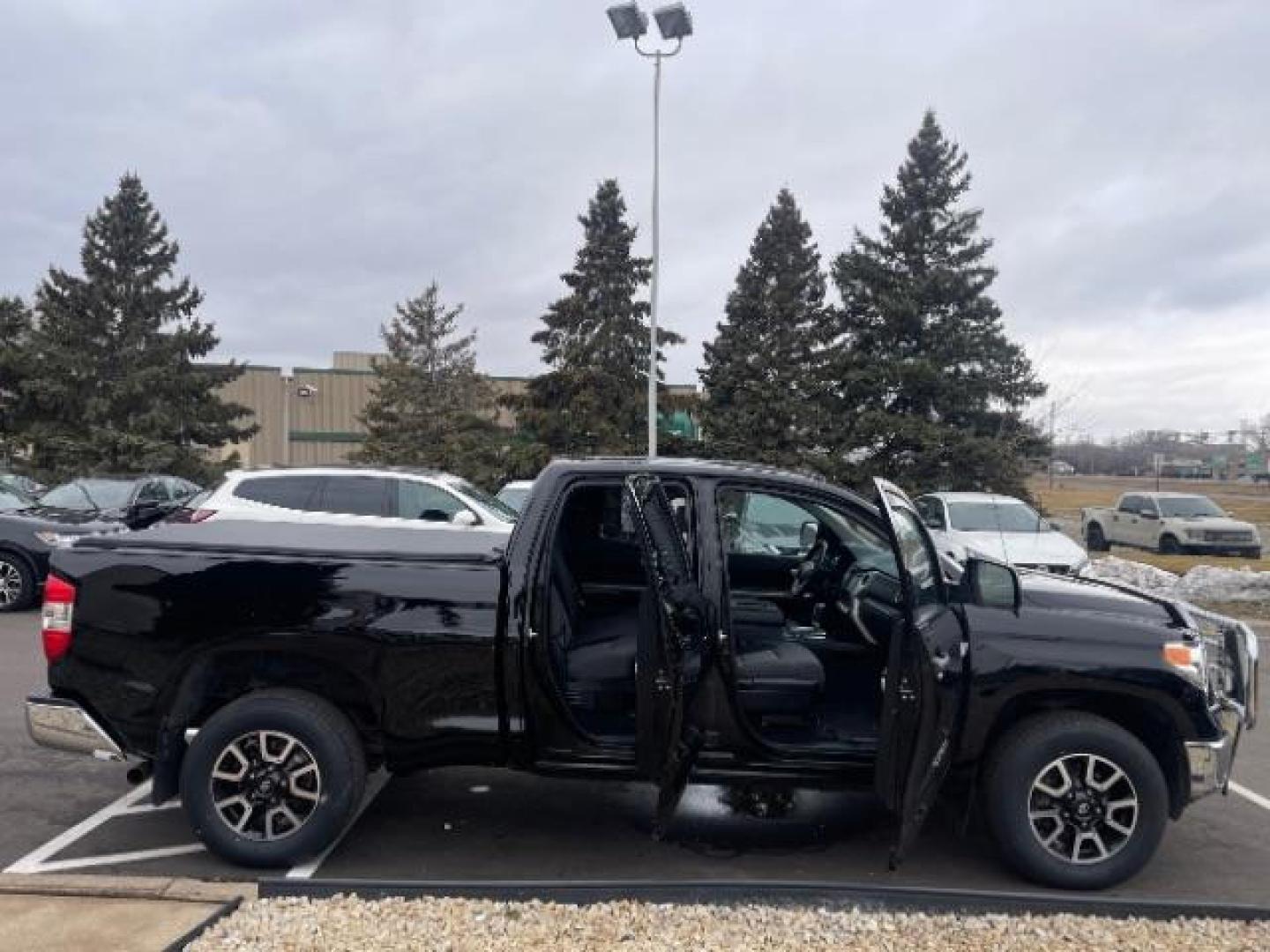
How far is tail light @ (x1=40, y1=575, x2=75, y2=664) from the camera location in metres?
4.39

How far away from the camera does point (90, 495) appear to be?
13.1 metres

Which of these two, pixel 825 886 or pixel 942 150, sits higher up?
pixel 942 150

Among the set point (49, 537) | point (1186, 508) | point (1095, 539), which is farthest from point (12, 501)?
point (1186, 508)

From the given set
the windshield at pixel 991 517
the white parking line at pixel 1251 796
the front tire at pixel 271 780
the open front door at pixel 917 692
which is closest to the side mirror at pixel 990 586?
the open front door at pixel 917 692

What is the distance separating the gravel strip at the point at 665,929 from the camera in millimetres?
3469

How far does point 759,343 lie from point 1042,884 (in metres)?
22.9

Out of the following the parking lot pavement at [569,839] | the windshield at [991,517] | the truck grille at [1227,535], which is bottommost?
the parking lot pavement at [569,839]

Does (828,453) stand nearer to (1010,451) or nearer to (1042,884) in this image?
(1010,451)

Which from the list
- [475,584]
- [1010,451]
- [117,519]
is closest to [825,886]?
[475,584]

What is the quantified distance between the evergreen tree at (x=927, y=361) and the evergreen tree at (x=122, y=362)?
17.3 meters

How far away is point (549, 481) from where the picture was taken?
180 inches

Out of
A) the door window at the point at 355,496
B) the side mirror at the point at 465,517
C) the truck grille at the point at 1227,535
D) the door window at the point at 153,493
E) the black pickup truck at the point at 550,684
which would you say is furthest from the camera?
the truck grille at the point at 1227,535

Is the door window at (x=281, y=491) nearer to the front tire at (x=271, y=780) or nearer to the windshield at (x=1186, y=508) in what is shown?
the front tire at (x=271, y=780)

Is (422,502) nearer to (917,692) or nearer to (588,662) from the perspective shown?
(588,662)
